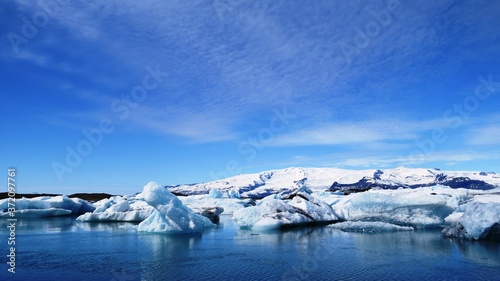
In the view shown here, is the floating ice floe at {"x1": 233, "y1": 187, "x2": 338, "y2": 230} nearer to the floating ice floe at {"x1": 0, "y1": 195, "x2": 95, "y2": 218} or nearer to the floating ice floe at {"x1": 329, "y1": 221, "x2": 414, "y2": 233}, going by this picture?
the floating ice floe at {"x1": 329, "y1": 221, "x2": 414, "y2": 233}

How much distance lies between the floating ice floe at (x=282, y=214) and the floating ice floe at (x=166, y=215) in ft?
9.66

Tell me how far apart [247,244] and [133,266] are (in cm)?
492

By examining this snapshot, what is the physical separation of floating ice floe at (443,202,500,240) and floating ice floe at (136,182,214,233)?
1106 cm

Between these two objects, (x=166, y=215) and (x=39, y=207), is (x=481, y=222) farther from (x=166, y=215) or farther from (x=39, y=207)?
(x=39, y=207)

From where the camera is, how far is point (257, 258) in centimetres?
1038

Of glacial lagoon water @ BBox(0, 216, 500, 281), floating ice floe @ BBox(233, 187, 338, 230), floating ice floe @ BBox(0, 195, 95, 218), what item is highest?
floating ice floe @ BBox(0, 195, 95, 218)

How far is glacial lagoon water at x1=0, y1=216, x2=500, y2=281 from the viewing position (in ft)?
27.3

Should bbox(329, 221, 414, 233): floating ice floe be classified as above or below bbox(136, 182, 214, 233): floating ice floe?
below

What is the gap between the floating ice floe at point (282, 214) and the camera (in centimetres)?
1828

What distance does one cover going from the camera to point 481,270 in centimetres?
855

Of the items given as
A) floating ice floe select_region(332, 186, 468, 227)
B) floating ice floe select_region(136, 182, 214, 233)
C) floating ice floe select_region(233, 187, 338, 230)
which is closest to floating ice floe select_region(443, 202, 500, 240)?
floating ice floe select_region(332, 186, 468, 227)

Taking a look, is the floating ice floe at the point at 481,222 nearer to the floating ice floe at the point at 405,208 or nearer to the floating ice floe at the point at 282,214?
the floating ice floe at the point at 405,208

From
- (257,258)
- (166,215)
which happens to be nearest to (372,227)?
(257,258)

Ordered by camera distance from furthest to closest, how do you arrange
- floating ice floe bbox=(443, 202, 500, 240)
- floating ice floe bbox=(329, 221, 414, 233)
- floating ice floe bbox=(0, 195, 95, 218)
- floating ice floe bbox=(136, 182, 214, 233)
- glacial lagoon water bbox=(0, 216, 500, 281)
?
floating ice floe bbox=(0, 195, 95, 218) < floating ice floe bbox=(329, 221, 414, 233) < floating ice floe bbox=(136, 182, 214, 233) < floating ice floe bbox=(443, 202, 500, 240) < glacial lagoon water bbox=(0, 216, 500, 281)
